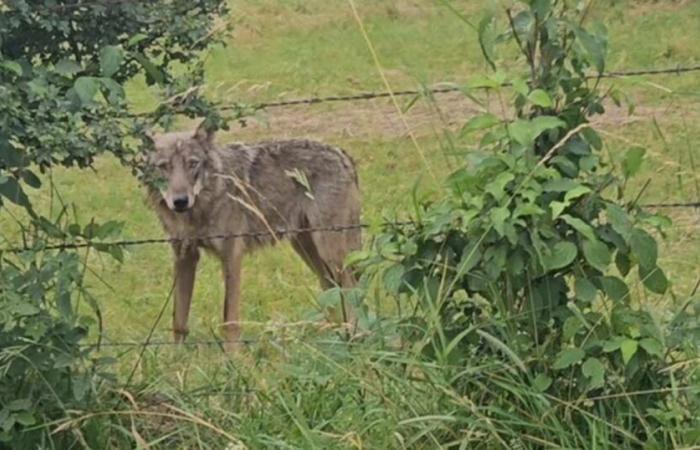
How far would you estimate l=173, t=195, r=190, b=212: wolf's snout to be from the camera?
30.1 feet

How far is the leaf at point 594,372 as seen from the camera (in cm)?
461

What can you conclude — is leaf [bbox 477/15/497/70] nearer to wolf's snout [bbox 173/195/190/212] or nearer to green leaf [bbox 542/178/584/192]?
green leaf [bbox 542/178/584/192]

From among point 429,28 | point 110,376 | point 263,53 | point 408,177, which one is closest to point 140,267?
point 408,177

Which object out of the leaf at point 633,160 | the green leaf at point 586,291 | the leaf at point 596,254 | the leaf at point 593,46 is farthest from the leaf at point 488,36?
the green leaf at point 586,291

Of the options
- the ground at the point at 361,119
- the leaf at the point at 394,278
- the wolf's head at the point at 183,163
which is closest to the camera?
the leaf at the point at 394,278

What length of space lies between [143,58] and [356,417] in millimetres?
1442

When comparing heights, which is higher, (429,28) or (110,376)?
(110,376)

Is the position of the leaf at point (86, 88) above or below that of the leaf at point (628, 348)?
above

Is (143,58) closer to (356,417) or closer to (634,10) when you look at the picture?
(356,417)

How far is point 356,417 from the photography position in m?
5.00

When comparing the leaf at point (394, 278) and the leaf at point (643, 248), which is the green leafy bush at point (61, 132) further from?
the leaf at point (643, 248)

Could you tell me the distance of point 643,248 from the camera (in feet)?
15.3

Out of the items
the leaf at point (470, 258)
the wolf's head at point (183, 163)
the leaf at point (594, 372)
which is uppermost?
the leaf at point (470, 258)

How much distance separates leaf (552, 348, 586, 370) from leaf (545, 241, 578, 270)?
0.89ft
